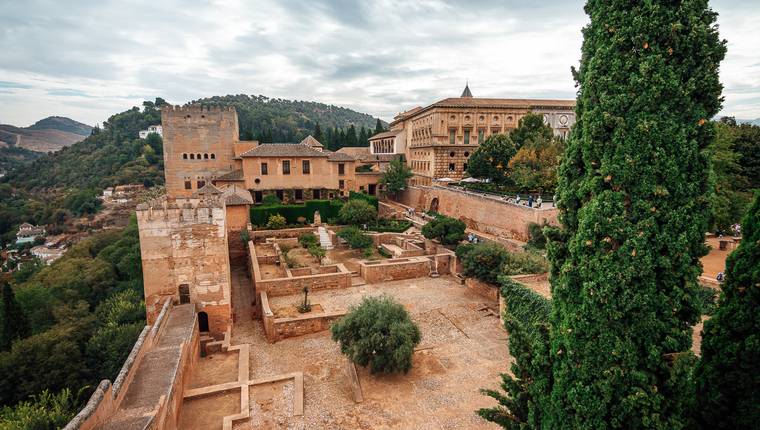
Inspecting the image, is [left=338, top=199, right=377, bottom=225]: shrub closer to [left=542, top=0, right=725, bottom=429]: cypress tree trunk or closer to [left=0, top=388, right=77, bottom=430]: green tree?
[left=0, top=388, right=77, bottom=430]: green tree

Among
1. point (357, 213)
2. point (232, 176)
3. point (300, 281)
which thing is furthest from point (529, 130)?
point (232, 176)

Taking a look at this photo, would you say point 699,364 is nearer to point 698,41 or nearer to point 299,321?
point 698,41

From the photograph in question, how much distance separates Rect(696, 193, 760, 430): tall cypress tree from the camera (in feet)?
16.6

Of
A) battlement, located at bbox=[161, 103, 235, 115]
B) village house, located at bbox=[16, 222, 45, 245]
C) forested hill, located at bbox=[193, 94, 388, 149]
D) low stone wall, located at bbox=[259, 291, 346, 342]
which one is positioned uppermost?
forested hill, located at bbox=[193, 94, 388, 149]

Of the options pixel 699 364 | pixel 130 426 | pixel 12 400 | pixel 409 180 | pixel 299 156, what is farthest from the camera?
pixel 409 180

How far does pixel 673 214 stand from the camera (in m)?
4.34

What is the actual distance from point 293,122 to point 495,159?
296 ft

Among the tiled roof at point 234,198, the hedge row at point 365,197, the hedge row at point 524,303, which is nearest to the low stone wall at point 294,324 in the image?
the hedge row at point 524,303

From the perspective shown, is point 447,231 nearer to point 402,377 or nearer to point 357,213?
point 357,213

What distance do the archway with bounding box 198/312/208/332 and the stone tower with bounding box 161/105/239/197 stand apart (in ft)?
69.8

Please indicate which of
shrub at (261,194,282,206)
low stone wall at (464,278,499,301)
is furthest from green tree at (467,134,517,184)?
shrub at (261,194,282,206)

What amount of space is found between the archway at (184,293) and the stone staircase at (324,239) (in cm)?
1042

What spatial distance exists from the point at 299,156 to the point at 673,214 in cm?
2725

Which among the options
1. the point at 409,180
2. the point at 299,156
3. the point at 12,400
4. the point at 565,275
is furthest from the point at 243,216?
the point at 565,275
